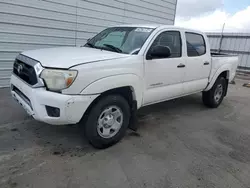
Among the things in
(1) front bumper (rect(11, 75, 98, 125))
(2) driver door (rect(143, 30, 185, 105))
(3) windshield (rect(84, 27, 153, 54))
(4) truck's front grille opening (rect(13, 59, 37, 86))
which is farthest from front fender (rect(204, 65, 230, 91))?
(4) truck's front grille opening (rect(13, 59, 37, 86))

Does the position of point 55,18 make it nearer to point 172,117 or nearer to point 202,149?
point 172,117

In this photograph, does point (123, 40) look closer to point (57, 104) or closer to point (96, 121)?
point (96, 121)

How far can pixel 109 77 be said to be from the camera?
279 centimetres

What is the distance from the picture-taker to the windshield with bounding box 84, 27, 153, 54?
3362 millimetres

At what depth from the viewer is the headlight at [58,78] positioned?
8.16 feet

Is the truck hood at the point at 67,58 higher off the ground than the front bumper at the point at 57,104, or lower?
higher

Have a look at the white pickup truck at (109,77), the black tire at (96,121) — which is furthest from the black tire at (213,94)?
the black tire at (96,121)

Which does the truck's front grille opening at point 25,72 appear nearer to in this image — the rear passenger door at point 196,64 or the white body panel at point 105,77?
the white body panel at point 105,77

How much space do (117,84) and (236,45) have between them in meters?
11.5

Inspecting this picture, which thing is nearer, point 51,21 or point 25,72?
point 25,72

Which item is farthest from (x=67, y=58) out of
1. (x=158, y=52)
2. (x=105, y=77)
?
(x=158, y=52)

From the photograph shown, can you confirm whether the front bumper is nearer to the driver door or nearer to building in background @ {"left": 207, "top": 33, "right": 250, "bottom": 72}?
the driver door

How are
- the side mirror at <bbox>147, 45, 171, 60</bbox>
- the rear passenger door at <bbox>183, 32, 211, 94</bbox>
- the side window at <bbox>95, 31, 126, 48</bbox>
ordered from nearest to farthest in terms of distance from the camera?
1. the side mirror at <bbox>147, 45, 171, 60</bbox>
2. the side window at <bbox>95, 31, 126, 48</bbox>
3. the rear passenger door at <bbox>183, 32, 211, 94</bbox>

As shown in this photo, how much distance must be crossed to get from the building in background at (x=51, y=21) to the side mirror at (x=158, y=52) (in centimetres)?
386
